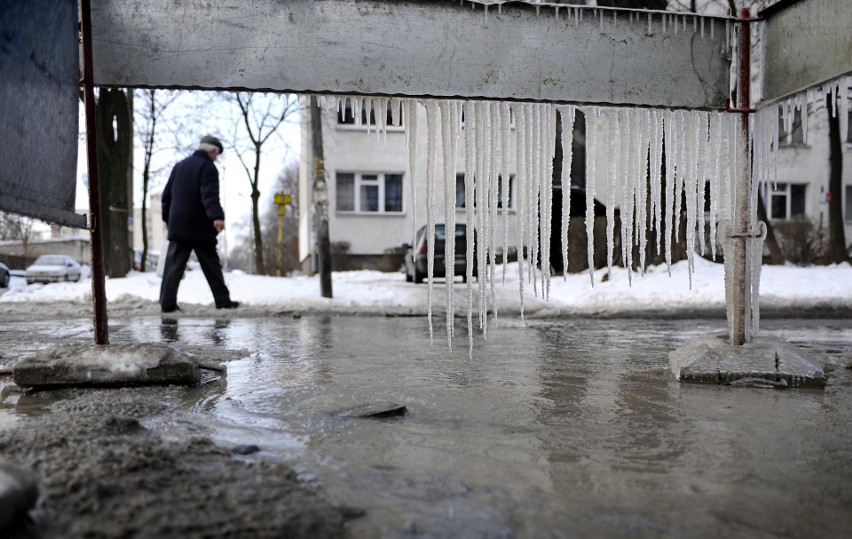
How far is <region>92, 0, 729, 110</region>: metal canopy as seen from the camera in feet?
12.1

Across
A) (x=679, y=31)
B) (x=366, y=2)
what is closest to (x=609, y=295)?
(x=679, y=31)

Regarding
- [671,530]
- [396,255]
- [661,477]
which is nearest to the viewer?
[671,530]

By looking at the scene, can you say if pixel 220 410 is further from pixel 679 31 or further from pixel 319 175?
pixel 319 175

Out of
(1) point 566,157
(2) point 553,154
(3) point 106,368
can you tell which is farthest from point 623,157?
(3) point 106,368

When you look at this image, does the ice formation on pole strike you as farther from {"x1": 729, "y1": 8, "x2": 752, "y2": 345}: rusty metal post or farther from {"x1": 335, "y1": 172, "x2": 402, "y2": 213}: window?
{"x1": 335, "y1": 172, "x2": 402, "y2": 213}: window

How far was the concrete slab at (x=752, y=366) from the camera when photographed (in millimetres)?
3727

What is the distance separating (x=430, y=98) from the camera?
12.9 ft

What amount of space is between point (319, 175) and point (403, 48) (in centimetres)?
821

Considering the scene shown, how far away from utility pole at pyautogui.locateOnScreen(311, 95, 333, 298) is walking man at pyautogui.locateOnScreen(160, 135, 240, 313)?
10.3ft

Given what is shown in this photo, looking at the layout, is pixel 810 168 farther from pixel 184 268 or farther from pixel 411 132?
pixel 411 132

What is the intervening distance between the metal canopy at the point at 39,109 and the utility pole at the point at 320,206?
7.64 meters

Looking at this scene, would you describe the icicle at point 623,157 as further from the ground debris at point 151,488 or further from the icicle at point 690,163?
the ground debris at point 151,488

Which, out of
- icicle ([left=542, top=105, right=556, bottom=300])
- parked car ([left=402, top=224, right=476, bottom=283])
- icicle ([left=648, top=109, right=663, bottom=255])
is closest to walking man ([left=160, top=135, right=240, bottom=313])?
icicle ([left=542, top=105, right=556, bottom=300])

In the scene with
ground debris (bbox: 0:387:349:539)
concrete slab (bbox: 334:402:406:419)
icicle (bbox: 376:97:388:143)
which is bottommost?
concrete slab (bbox: 334:402:406:419)
